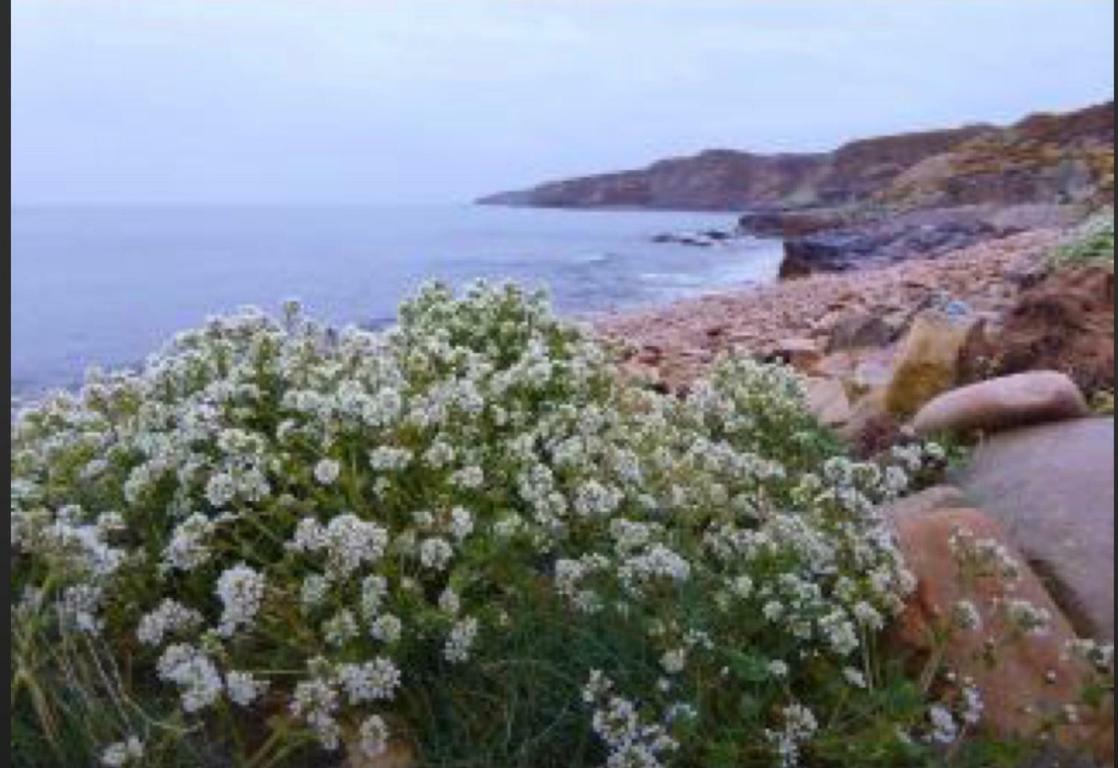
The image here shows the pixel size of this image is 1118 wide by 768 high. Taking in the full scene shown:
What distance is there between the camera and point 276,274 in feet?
102

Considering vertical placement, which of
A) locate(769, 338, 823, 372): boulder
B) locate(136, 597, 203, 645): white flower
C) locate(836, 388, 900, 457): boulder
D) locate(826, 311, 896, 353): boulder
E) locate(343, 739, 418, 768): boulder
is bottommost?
locate(769, 338, 823, 372): boulder

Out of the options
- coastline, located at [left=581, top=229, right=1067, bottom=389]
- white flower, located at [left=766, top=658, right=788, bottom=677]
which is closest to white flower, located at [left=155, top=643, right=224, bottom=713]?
white flower, located at [left=766, top=658, right=788, bottom=677]

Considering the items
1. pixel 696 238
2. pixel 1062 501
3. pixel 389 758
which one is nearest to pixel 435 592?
pixel 389 758

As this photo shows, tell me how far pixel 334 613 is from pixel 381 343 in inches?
58.2

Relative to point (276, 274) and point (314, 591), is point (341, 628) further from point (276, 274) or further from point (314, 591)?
point (276, 274)

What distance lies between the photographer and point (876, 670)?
11.4ft

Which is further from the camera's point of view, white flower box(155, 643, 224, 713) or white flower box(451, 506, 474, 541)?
white flower box(451, 506, 474, 541)

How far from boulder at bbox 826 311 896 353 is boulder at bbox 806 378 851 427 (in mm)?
2986

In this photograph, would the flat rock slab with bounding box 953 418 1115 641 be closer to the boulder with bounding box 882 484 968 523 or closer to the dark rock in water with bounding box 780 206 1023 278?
the boulder with bounding box 882 484 968 523

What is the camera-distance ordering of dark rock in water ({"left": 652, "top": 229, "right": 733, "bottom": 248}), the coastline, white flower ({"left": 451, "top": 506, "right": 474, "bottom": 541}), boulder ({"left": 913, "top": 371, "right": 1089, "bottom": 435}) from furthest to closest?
dark rock in water ({"left": 652, "top": 229, "right": 733, "bottom": 248}), the coastline, boulder ({"left": 913, "top": 371, "right": 1089, "bottom": 435}), white flower ({"left": 451, "top": 506, "right": 474, "bottom": 541})

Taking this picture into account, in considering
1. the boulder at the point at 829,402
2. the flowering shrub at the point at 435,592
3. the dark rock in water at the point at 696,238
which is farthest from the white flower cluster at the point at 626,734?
the dark rock in water at the point at 696,238

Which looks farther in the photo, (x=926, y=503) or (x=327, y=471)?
(x=926, y=503)

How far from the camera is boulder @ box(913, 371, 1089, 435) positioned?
207 inches

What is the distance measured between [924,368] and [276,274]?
25.7 meters
